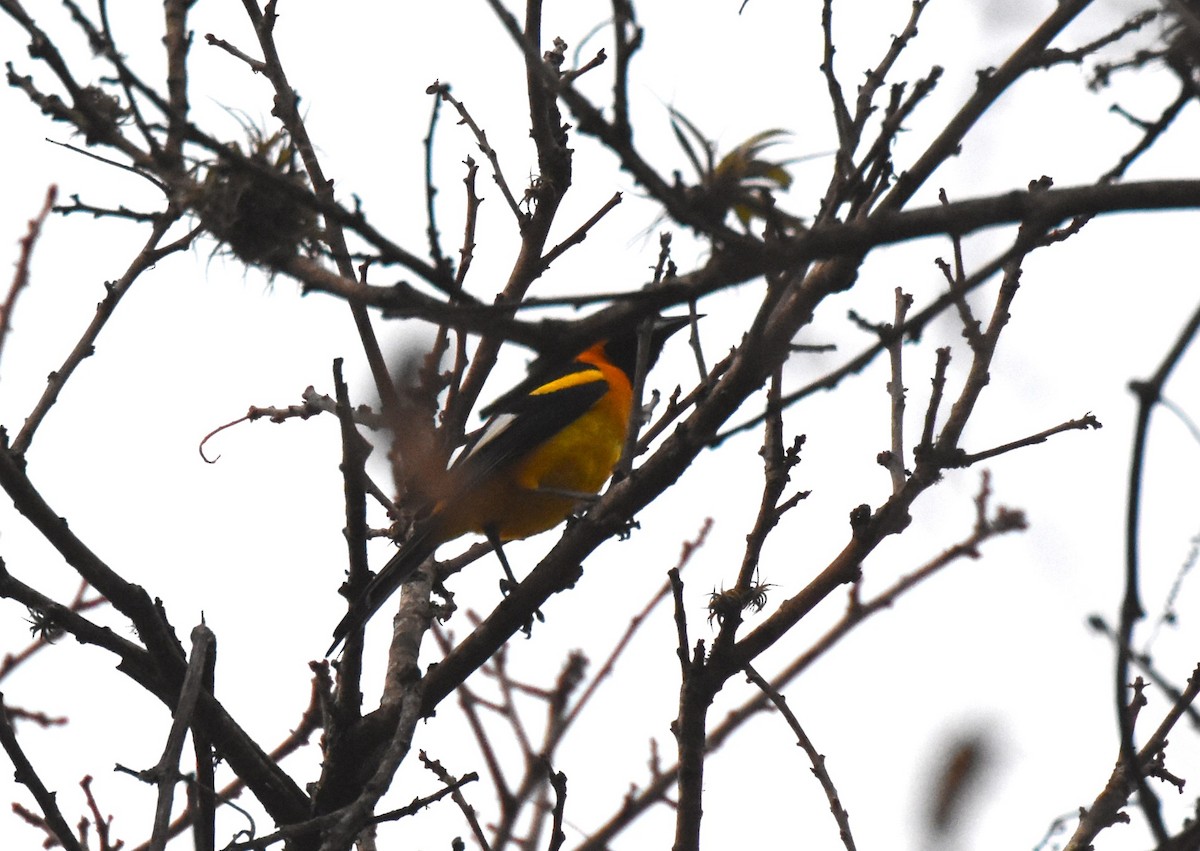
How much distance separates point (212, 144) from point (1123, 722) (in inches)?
63.5

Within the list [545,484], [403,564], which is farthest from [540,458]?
[403,564]

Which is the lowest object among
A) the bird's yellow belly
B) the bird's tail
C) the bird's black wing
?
the bird's tail

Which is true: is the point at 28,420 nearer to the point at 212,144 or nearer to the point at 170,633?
the point at 170,633

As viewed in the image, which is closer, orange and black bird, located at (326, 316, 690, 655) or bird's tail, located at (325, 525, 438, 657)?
bird's tail, located at (325, 525, 438, 657)

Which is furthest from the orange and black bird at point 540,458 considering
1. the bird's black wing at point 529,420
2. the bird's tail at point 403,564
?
the bird's tail at point 403,564

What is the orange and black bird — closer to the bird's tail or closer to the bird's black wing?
the bird's black wing

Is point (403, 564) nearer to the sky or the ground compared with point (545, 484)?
nearer to the ground

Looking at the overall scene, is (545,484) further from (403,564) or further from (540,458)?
(403,564)

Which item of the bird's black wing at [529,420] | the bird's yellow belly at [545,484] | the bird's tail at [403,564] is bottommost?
the bird's tail at [403,564]

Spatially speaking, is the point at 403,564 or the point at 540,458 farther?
the point at 540,458

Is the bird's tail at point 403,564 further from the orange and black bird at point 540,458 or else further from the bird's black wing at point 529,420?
the bird's black wing at point 529,420

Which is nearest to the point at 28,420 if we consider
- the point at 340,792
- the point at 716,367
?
the point at 340,792

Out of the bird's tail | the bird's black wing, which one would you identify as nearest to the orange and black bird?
the bird's black wing

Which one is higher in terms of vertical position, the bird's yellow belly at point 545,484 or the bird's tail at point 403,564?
the bird's yellow belly at point 545,484
